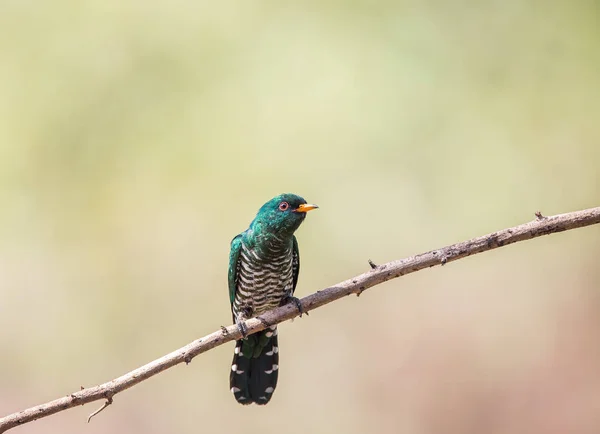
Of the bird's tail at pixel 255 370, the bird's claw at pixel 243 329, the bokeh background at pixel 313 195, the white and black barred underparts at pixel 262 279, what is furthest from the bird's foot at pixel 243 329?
the bokeh background at pixel 313 195

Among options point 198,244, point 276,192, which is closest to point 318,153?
point 276,192

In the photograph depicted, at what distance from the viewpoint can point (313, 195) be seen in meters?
7.03

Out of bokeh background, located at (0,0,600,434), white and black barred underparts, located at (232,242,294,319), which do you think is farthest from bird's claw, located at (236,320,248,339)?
bokeh background, located at (0,0,600,434)

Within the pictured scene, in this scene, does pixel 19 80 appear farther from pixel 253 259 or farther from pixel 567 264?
pixel 567 264

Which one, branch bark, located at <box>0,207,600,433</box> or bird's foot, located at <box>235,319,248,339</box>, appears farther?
bird's foot, located at <box>235,319,248,339</box>

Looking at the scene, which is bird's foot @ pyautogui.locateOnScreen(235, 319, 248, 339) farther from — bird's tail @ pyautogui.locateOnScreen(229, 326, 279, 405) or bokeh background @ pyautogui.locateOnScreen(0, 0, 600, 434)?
bokeh background @ pyautogui.locateOnScreen(0, 0, 600, 434)

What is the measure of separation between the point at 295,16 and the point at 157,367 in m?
5.18

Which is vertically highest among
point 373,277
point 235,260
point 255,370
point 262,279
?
point 235,260

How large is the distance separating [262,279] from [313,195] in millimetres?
2611

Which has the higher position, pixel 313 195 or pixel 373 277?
pixel 313 195

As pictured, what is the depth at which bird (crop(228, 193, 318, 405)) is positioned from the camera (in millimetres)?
4359

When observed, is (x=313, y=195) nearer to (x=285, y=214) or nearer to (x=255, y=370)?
(x=255, y=370)

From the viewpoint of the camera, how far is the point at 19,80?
712 centimetres

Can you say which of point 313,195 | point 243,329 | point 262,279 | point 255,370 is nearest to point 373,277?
point 243,329
